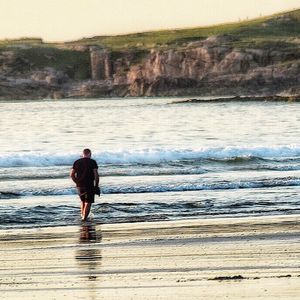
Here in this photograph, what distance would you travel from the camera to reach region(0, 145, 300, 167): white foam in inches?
1437

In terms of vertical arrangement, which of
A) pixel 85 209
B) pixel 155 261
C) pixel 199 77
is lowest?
pixel 199 77

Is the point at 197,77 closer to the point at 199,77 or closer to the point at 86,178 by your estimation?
the point at 199,77

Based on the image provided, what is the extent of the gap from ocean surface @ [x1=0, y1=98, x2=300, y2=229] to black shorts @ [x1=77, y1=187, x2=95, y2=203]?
385mm

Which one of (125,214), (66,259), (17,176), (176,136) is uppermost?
(66,259)

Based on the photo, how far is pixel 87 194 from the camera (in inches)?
814

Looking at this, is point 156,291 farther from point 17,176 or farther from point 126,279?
point 17,176

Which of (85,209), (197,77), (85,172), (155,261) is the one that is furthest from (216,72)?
(155,261)

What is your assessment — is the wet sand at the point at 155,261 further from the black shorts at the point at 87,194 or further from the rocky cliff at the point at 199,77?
the rocky cliff at the point at 199,77

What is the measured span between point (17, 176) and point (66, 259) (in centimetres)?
1729

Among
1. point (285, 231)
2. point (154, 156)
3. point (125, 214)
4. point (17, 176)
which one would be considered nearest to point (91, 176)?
point (125, 214)

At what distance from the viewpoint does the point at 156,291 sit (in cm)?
1187

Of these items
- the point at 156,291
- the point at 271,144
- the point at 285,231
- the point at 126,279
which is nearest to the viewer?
the point at 156,291

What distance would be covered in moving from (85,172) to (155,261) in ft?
23.4

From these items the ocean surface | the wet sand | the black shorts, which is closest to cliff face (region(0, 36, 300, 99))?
the ocean surface
